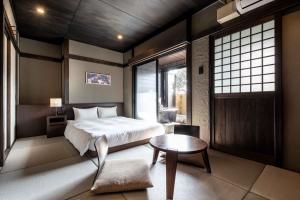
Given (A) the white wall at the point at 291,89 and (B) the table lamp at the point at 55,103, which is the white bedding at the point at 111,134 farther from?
(A) the white wall at the point at 291,89

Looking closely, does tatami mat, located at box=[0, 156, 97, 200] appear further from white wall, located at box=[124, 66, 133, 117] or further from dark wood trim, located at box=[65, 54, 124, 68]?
dark wood trim, located at box=[65, 54, 124, 68]

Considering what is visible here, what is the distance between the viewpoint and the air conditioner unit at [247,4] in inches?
84.1

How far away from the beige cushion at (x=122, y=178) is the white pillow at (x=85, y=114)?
9.26ft

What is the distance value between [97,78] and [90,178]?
383cm

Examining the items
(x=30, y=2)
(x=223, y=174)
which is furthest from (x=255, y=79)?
(x=30, y=2)

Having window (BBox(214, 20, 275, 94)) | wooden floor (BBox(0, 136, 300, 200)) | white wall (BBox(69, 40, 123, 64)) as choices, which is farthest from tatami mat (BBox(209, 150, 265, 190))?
white wall (BBox(69, 40, 123, 64))


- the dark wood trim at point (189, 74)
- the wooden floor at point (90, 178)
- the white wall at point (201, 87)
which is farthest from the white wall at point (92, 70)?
the white wall at point (201, 87)

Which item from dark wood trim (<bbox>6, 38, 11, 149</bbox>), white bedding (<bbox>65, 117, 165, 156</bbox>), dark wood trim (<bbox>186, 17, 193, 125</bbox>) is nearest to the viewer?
white bedding (<bbox>65, 117, 165, 156</bbox>)

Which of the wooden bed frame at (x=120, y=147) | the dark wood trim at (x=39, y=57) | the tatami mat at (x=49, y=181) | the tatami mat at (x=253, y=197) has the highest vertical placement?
the dark wood trim at (x=39, y=57)

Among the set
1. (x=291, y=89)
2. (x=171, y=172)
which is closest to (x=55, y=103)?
(x=171, y=172)

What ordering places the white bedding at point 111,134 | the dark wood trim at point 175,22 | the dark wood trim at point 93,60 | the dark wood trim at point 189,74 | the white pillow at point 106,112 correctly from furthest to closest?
the white pillow at point 106,112
the dark wood trim at point 93,60
the dark wood trim at point 189,74
the dark wood trim at point 175,22
the white bedding at point 111,134

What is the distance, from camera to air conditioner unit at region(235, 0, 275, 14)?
214 cm

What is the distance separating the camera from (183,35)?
11.3ft

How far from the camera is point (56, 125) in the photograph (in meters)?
4.04
